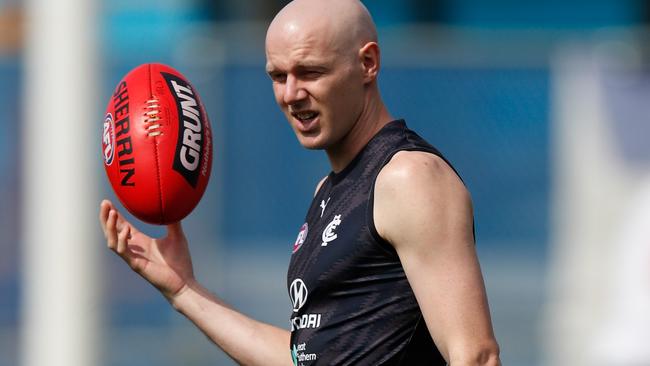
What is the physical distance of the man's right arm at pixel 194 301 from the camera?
4492mm

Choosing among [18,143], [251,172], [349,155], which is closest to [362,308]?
[349,155]

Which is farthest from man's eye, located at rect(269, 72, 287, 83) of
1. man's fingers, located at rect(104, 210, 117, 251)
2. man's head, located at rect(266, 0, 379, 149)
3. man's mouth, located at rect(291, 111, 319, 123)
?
man's fingers, located at rect(104, 210, 117, 251)

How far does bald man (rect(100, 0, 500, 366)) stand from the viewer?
11.7 ft

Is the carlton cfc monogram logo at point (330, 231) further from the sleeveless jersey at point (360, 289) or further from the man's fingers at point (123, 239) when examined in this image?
the man's fingers at point (123, 239)

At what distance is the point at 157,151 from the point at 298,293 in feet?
2.49

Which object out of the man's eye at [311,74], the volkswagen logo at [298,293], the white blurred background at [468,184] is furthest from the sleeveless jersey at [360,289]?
the white blurred background at [468,184]

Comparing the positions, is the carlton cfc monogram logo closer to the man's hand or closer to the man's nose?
the man's nose

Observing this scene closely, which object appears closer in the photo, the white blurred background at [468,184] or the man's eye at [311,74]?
the man's eye at [311,74]

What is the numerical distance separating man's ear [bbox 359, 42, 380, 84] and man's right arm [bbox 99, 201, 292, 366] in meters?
1.00

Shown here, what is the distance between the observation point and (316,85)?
388cm

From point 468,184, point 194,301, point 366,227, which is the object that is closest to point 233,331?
point 194,301

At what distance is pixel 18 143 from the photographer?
10.1 meters

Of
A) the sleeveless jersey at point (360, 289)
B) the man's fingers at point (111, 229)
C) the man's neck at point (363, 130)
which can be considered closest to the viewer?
the sleeveless jersey at point (360, 289)

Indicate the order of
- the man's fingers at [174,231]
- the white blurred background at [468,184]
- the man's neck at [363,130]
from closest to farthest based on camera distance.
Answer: the man's neck at [363,130] → the man's fingers at [174,231] → the white blurred background at [468,184]
